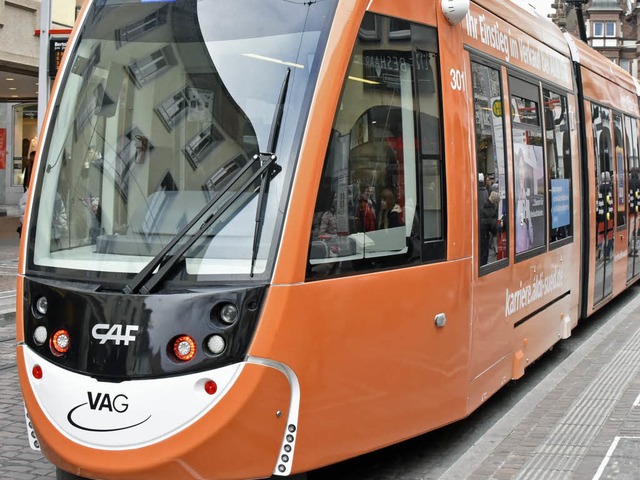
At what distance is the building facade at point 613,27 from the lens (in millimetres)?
83375

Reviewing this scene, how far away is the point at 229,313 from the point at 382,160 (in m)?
1.27

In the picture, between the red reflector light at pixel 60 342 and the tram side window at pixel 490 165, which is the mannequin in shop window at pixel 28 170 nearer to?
the tram side window at pixel 490 165

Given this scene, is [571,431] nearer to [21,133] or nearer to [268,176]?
[268,176]

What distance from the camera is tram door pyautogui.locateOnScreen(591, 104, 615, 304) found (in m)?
10.6

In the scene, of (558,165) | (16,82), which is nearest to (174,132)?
(558,165)

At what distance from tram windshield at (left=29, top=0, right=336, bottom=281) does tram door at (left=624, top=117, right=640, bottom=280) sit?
910 cm

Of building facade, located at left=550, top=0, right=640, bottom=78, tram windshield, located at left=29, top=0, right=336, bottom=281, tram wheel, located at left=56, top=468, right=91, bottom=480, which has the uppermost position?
building facade, located at left=550, top=0, right=640, bottom=78

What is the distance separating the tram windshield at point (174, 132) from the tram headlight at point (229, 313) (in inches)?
6.2

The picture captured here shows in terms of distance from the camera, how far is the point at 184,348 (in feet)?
13.9

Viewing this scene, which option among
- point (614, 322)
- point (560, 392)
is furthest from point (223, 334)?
point (614, 322)

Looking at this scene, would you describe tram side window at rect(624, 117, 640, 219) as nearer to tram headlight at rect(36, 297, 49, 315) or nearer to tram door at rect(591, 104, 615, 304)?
tram door at rect(591, 104, 615, 304)

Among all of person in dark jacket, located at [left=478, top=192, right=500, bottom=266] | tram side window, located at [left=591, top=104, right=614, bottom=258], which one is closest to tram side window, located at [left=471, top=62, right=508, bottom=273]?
person in dark jacket, located at [left=478, top=192, right=500, bottom=266]

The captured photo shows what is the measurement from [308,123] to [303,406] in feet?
4.32

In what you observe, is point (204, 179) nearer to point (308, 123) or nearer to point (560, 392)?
point (308, 123)
